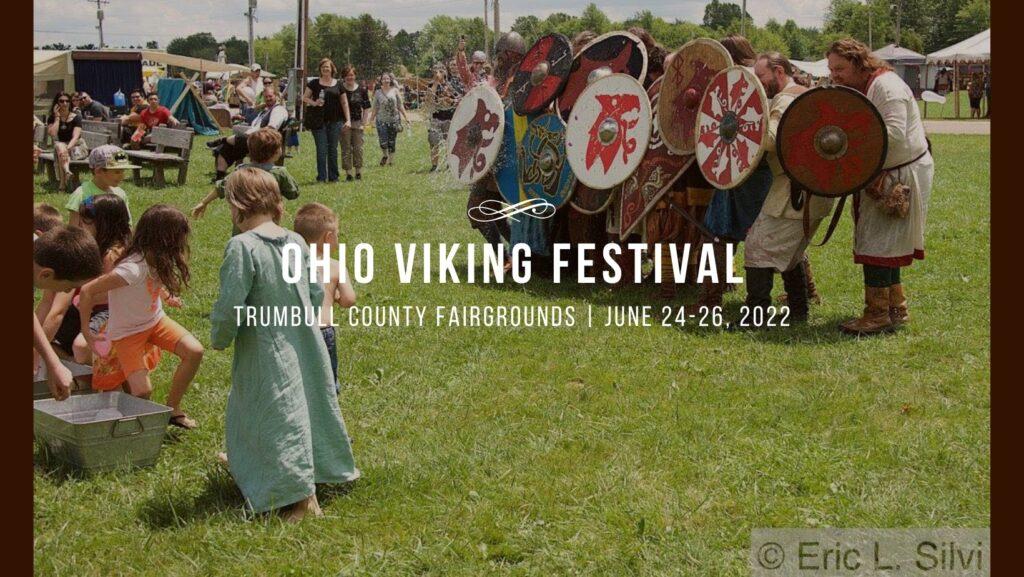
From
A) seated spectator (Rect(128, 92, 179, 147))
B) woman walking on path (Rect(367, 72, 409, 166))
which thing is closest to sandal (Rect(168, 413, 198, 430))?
seated spectator (Rect(128, 92, 179, 147))

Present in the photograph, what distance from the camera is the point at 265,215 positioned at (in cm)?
405

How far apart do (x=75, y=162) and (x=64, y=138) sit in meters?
1.39

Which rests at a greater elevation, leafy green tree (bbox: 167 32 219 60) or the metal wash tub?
leafy green tree (bbox: 167 32 219 60)

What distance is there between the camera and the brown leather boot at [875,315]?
663cm

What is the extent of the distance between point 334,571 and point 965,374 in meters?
3.75

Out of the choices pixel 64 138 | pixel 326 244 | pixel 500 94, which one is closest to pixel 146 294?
pixel 326 244

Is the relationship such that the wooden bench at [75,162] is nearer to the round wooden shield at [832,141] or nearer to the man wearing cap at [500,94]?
the man wearing cap at [500,94]

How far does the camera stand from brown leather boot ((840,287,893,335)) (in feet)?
21.8

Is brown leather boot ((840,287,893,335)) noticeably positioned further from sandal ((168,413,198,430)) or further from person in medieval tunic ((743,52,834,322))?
sandal ((168,413,198,430))

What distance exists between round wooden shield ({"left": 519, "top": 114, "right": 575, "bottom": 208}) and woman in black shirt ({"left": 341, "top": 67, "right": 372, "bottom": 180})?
772 cm

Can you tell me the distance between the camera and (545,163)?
8195mm

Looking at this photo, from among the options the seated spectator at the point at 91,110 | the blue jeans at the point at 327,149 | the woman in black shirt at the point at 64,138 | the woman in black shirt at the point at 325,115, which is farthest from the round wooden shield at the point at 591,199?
the seated spectator at the point at 91,110

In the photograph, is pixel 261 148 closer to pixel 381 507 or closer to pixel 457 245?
pixel 381 507

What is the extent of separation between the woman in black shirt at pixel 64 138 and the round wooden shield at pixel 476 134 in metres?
7.80
